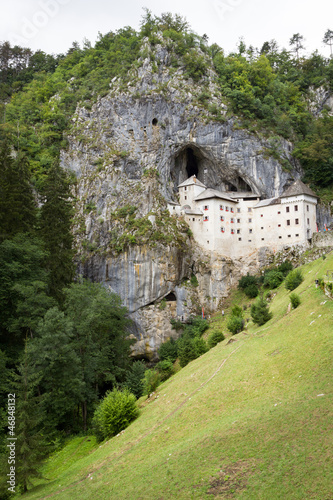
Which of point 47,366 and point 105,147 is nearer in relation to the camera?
point 47,366

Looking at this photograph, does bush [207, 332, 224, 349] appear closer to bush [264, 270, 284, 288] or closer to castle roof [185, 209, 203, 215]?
bush [264, 270, 284, 288]

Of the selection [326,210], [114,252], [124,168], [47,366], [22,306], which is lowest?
[47,366]

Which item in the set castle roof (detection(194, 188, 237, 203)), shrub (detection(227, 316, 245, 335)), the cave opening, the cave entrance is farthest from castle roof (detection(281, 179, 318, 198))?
shrub (detection(227, 316, 245, 335))

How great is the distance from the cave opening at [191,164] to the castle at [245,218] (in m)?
6.25

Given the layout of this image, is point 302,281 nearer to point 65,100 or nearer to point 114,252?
point 114,252

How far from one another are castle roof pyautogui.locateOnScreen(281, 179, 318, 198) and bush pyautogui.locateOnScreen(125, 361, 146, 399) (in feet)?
99.0

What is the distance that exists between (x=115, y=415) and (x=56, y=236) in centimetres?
1961

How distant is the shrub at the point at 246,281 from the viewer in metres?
55.3

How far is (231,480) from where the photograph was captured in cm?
1594

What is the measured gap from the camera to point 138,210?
58562 millimetres

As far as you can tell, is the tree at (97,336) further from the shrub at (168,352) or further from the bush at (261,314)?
the bush at (261,314)

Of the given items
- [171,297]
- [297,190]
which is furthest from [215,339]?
[297,190]

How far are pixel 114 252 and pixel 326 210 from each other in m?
29.5

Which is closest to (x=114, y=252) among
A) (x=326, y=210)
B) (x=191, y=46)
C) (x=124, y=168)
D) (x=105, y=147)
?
(x=124, y=168)
